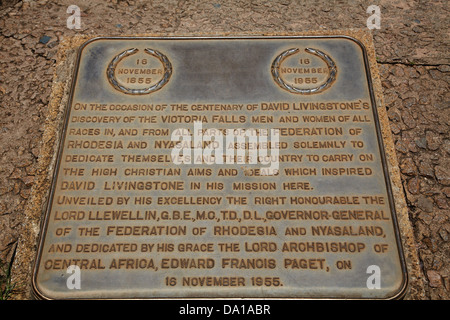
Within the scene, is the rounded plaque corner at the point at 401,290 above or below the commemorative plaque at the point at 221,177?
below

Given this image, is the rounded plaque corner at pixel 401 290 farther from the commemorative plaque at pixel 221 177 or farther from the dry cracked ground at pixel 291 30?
the dry cracked ground at pixel 291 30

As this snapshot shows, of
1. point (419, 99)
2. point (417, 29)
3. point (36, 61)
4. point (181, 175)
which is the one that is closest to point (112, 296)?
point (181, 175)

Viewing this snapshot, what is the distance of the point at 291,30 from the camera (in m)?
2.85

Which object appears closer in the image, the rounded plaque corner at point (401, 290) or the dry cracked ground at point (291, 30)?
the rounded plaque corner at point (401, 290)

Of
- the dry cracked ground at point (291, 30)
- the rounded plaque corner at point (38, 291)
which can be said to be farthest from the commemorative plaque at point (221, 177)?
the dry cracked ground at point (291, 30)

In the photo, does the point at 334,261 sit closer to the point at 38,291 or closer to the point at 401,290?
the point at 401,290

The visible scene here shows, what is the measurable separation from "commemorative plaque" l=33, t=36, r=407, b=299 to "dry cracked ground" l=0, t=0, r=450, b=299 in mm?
312

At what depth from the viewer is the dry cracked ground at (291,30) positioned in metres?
2.17

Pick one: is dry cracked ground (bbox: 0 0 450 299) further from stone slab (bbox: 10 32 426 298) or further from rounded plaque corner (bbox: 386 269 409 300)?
rounded plaque corner (bbox: 386 269 409 300)

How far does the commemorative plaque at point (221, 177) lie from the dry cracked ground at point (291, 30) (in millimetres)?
312

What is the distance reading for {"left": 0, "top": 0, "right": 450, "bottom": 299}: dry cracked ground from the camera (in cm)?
217

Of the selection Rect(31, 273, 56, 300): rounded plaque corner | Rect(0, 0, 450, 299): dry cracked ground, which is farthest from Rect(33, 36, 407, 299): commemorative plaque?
Rect(0, 0, 450, 299): dry cracked ground

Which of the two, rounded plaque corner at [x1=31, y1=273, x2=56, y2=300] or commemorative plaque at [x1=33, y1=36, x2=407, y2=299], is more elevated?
commemorative plaque at [x1=33, y1=36, x2=407, y2=299]
